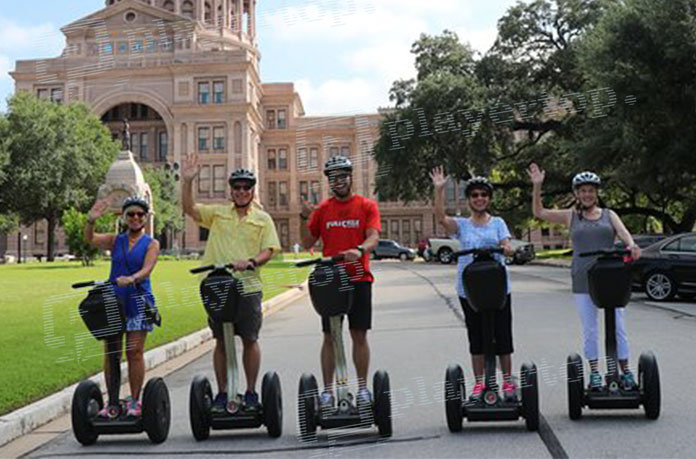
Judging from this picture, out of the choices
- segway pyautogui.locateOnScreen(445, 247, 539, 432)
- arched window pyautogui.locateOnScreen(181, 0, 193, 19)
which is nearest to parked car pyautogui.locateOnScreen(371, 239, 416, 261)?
segway pyautogui.locateOnScreen(445, 247, 539, 432)

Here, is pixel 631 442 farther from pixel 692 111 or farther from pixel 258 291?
pixel 692 111

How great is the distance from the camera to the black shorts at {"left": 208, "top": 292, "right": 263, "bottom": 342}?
548 centimetres

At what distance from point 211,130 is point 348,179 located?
74.4 metres

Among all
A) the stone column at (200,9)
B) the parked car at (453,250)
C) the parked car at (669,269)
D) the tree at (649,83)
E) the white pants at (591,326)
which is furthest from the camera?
the stone column at (200,9)

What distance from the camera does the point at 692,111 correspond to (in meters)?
21.2

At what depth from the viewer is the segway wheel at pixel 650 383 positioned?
555 cm

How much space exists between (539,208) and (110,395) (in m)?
3.66

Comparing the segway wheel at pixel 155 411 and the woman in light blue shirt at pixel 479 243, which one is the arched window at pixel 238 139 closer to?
the woman in light blue shirt at pixel 479 243

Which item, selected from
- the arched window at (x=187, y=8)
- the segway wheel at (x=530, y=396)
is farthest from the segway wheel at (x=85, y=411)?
the arched window at (x=187, y=8)

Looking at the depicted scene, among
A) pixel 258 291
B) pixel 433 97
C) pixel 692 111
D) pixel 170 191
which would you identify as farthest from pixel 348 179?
pixel 170 191

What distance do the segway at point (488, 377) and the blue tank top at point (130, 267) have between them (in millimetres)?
2371

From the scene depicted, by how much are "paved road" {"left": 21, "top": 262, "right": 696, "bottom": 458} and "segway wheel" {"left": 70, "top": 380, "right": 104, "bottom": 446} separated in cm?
11

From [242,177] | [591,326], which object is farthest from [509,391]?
[242,177]

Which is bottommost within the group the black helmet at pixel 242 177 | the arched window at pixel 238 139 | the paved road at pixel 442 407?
the paved road at pixel 442 407
